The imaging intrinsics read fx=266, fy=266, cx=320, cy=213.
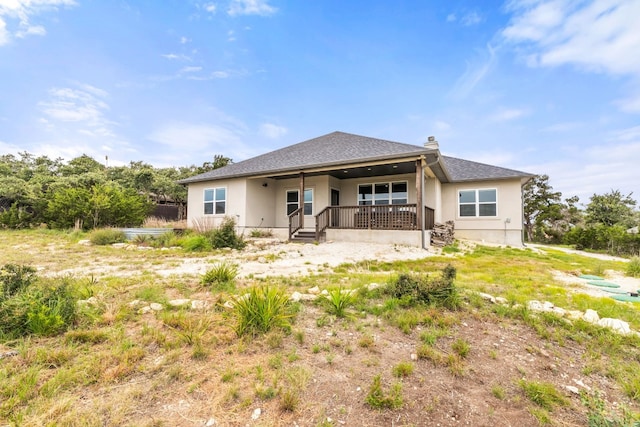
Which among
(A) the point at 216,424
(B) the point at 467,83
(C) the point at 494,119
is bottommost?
(A) the point at 216,424

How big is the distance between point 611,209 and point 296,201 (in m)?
21.4

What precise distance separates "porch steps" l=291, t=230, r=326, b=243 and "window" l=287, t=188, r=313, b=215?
5.26 ft

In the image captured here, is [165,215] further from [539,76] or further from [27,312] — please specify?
[539,76]

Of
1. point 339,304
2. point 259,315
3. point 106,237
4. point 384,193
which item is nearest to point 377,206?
point 384,193

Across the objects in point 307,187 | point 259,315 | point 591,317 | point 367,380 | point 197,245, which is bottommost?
point 367,380

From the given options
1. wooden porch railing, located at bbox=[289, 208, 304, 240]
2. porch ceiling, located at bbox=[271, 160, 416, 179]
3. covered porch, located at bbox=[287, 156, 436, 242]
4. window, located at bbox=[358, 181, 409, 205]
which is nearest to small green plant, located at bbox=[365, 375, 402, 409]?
covered porch, located at bbox=[287, 156, 436, 242]

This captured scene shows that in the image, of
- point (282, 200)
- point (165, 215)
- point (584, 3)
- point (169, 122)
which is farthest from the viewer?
point (165, 215)

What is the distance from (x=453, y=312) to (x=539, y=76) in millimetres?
13844

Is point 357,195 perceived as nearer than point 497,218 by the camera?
No

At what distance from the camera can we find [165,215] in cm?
1920

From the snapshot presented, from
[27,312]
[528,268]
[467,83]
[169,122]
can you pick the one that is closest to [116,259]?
[27,312]

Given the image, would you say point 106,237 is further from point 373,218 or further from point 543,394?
point 543,394

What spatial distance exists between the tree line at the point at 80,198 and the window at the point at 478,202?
54.8 ft

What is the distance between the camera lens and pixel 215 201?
13.6m
